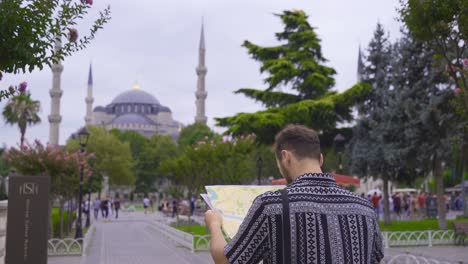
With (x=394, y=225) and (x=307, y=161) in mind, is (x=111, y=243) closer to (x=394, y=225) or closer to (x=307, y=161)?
(x=394, y=225)

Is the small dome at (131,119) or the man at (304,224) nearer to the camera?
the man at (304,224)

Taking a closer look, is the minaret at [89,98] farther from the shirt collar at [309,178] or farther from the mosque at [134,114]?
the shirt collar at [309,178]

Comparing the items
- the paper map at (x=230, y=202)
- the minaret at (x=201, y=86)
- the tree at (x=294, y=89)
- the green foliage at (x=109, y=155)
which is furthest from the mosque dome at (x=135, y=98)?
the paper map at (x=230, y=202)

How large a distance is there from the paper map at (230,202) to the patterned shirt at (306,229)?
2.49 ft

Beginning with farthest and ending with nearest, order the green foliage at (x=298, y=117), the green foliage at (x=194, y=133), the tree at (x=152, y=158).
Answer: the tree at (x=152, y=158), the green foliage at (x=194, y=133), the green foliage at (x=298, y=117)

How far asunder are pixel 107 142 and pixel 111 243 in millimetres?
41643

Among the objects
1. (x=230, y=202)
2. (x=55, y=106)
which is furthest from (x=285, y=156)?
(x=55, y=106)

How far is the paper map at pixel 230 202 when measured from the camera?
3.63 metres

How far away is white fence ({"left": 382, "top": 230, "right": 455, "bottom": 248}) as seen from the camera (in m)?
19.4

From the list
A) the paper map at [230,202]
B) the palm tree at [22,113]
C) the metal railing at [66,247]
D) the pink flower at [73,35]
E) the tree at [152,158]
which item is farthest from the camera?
the tree at [152,158]

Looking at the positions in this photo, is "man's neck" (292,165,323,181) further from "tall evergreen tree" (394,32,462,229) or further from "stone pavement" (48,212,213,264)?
"tall evergreen tree" (394,32,462,229)

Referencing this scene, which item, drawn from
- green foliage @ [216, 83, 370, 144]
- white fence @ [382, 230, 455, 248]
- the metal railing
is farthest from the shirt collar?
green foliage @ [216, 83, 370, 144]

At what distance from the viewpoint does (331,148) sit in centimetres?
3331

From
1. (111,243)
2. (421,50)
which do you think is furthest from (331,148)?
(111,243)
